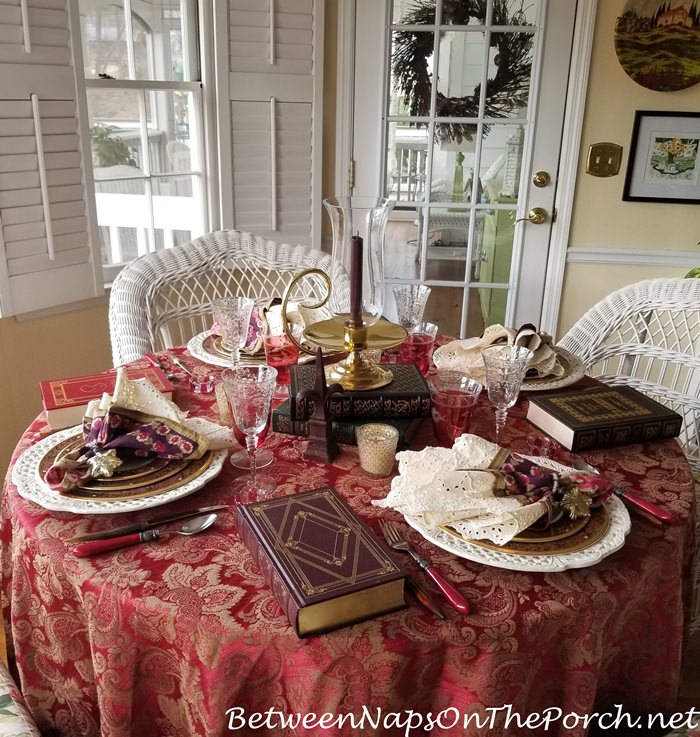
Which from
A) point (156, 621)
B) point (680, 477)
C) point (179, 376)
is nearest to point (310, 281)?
point (179, 376)

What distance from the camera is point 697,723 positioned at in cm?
94

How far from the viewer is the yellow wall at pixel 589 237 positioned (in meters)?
2.33

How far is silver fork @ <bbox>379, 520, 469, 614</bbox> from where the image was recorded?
0.81 m

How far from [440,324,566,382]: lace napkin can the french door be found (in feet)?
4.23

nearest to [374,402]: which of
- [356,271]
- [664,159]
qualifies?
[356,271]

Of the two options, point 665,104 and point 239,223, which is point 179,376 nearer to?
point 239,223

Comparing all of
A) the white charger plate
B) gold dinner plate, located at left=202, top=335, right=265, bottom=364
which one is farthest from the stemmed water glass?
the white charger plate

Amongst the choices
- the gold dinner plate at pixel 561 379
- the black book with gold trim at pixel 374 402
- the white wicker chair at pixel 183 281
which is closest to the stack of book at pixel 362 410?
the black book with gold trim at pixel 374 402

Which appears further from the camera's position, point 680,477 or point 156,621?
point 680,477

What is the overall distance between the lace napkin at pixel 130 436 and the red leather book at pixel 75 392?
0.08m

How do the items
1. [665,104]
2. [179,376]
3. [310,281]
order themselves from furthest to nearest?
[665,104] < [310,281] < [179,376]

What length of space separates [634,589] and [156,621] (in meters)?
0.59

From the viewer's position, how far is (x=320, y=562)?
0.82 meters

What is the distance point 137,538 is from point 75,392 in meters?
0.49
